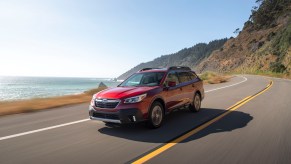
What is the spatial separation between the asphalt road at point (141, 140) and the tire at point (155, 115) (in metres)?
0.18

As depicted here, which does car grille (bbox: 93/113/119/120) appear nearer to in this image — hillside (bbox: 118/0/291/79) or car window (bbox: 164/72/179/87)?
car window (bbox: 164/72/179/87)

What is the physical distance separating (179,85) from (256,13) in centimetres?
12176

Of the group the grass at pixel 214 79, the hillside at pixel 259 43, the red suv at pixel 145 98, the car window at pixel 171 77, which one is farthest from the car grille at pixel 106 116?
the hillside at pixel 259 43

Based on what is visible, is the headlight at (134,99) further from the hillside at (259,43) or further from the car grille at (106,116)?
the hillside at (259,43)

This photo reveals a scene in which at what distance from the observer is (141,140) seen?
637 cm

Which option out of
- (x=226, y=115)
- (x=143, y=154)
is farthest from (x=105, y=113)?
(x=226, y=115)

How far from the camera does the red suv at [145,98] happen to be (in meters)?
6.99

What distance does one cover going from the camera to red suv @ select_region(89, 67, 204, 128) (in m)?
6.99

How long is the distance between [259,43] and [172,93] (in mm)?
102432

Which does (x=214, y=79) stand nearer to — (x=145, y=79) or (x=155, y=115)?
(x=145, y=79)

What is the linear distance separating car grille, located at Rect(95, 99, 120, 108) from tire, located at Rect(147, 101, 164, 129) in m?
0.92

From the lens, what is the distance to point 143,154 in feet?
17.4

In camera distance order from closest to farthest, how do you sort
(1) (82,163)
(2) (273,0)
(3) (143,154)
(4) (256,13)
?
(1) (82,163) → (3) (143,154) → (2) (273,0) → (4) (256,13)

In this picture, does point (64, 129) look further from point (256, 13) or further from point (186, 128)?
point (256, 13)
